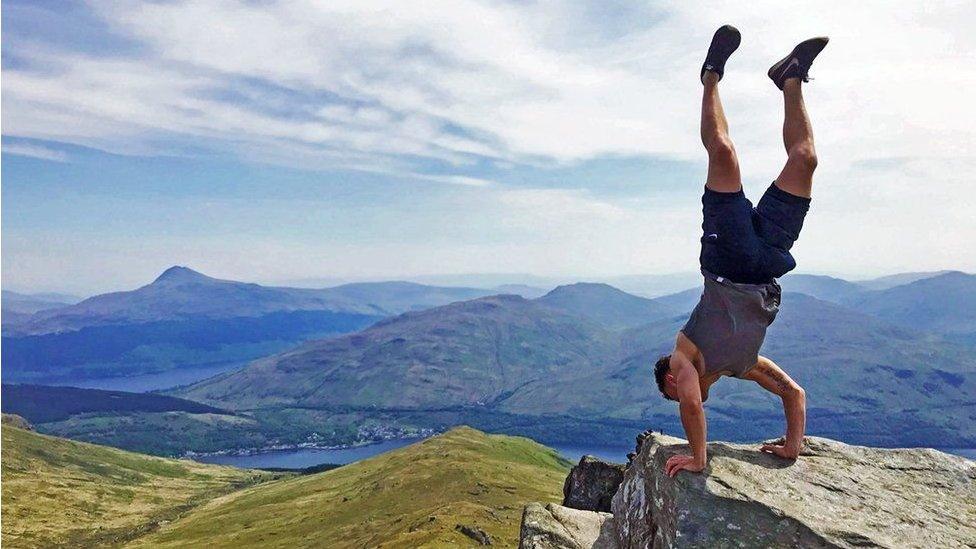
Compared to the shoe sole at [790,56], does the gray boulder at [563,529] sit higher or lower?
lower

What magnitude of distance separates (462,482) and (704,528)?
401 feet

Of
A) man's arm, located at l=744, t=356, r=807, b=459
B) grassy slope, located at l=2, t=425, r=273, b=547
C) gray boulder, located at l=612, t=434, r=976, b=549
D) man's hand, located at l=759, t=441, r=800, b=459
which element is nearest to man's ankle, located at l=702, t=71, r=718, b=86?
man's arm, located at l=744, t=356, r=807, b=459

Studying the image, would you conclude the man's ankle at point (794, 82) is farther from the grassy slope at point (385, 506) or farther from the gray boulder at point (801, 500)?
Result: the grassy slope at point (385, 506)

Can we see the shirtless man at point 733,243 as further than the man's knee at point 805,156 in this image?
No

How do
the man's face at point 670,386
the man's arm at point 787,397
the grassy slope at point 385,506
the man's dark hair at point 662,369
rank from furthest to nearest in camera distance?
the grassy slope at point 385,506 → the man's arm at point 787,397 → the man's dark hair at point 662,369 → the man's face at point 670,386

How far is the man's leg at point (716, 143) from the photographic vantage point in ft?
37.7

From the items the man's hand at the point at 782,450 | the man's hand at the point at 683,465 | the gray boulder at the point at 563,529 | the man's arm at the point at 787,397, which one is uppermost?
the man's arm at the point at 787,397

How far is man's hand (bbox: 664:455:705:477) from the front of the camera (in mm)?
12750

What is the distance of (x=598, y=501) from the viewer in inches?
1527

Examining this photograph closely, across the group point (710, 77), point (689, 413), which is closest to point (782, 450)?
point (689, 413)

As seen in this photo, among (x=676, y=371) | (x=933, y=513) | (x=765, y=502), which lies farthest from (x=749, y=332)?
(x=933, y=513)

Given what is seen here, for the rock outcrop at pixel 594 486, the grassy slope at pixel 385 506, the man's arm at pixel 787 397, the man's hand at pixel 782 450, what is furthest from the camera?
the grassy slope at pixel 385 506

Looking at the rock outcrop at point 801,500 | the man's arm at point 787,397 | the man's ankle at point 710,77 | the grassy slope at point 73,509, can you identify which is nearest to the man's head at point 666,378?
the rock outcrop at point 801,500

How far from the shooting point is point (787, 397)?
14148 mm
